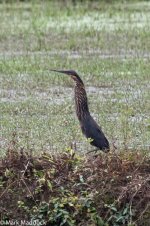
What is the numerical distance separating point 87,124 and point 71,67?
5.89 meters

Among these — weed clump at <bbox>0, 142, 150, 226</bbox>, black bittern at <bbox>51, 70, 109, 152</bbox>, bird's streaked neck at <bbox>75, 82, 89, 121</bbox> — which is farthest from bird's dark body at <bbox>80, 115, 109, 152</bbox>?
weed clump at <bbox>0, 142, 150, 226</bbox>

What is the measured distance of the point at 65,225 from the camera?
7965 mm

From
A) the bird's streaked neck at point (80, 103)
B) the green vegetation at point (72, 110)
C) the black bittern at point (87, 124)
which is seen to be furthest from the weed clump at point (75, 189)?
the bird's streaked neck at point (80, 103)

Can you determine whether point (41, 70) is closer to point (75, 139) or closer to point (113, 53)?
point (113, 53)

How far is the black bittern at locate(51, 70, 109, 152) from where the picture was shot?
8.75m

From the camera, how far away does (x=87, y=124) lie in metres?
8.96

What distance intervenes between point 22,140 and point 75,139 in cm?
58

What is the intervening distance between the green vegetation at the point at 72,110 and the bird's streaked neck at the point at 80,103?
31 centimetres

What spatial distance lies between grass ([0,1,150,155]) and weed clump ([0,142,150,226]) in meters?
0.47

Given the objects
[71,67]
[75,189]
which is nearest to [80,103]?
[75,189]

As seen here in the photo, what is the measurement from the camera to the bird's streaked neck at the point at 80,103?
9.13 metres

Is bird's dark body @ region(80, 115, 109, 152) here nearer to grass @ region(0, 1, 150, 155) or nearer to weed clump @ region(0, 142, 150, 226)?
grass @ region(0, 1, 150, 155)

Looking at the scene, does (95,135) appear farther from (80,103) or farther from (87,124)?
(80,103)

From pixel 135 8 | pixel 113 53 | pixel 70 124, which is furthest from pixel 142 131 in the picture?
pixel 135 8
